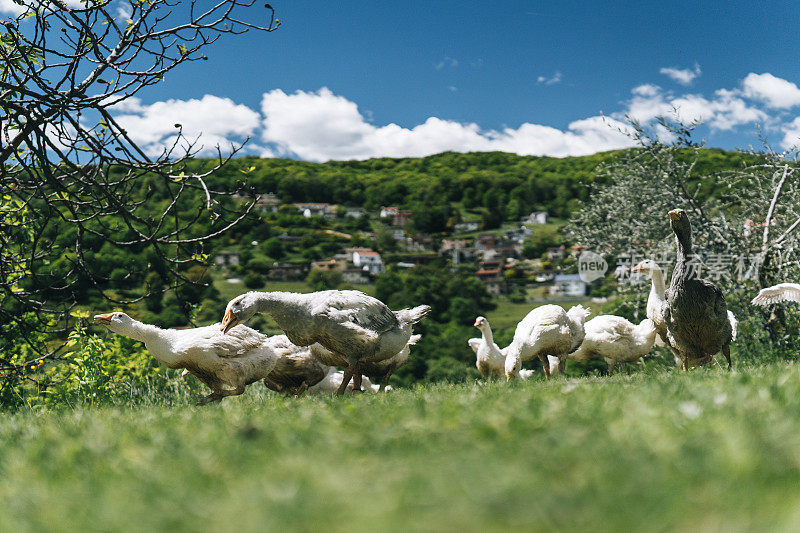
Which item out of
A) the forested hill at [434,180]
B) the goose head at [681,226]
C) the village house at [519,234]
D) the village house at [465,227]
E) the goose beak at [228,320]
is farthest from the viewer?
the village house at [465,227]

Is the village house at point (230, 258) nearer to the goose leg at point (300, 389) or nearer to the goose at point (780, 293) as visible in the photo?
the goose leg at point (300, 389)

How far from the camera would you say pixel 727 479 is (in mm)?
2082

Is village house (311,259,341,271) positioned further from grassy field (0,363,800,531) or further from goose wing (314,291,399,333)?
grassy field (0,363,800,531)

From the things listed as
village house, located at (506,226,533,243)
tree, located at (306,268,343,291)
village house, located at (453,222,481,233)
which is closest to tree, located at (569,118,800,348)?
tree, located at (306,268,343,291)

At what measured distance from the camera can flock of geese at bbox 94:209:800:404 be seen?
300 inches

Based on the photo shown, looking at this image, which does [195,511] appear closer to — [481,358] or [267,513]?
[267,513]

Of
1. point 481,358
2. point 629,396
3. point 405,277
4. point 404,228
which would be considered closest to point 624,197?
point 481,358

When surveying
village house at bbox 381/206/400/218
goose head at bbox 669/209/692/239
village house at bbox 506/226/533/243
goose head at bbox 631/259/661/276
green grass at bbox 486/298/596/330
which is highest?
village house at bbox 381/206/400/218

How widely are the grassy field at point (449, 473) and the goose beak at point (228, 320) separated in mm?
3819

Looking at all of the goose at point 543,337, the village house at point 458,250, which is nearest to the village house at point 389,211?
the village house at point 458,250

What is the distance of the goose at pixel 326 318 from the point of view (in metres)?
7.56

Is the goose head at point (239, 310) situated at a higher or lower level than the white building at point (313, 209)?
lower

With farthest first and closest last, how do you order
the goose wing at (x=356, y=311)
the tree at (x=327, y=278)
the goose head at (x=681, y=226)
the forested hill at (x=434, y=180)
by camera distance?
1. the forested hill at (x=434, y=180)
2. the tree at (x=327, y=278)
3. the goose head at (x=681, y=226)
4. the goose wing at (x=356, y=311)

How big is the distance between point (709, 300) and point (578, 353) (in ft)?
16.1
